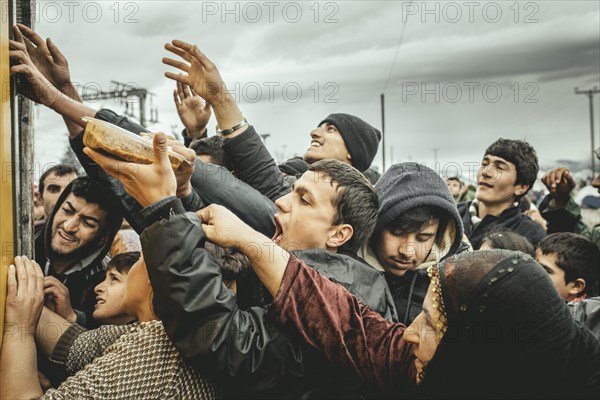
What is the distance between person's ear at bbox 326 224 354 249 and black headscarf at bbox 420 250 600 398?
25.5 inches

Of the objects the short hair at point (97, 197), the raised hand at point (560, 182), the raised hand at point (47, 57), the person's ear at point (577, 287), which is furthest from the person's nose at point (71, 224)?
the raised hand at point (560, 182)

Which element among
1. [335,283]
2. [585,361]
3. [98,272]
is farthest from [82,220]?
[585,361]

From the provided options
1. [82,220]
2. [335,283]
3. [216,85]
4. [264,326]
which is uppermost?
[216,85]

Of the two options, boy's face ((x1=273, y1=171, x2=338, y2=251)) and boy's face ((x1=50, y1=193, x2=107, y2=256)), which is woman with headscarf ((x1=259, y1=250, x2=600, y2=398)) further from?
boy's face ((x1=50, y1=193, x2=107, y2=256))

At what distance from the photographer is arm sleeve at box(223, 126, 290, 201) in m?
2.52

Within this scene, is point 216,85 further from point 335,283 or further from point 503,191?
point 503,191

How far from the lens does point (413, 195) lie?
2.33m

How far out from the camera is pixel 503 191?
4156 mm

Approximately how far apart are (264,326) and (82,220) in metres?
1.66

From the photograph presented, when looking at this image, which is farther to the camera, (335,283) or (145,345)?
(335,283)

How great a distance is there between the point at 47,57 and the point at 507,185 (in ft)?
11.0

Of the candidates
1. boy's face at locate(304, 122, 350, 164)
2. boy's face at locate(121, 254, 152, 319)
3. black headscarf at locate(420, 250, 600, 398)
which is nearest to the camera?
black headscarf at locate(420, 250, 600, 398)

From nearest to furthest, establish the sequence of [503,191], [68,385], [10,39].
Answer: [68,385]
[10,39]
[503,191]

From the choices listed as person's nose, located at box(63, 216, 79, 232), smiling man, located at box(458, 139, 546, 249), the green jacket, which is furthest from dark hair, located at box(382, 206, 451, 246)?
the green jacket
